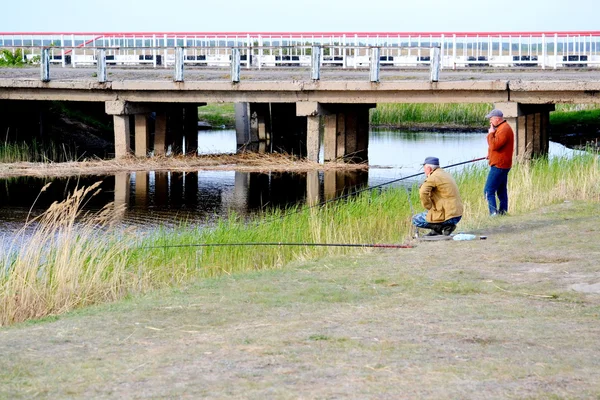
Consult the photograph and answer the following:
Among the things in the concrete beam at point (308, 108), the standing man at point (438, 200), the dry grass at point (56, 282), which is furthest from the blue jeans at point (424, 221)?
the concrete beam at point (308, 108)

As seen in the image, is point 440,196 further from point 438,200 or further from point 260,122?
point 260,122

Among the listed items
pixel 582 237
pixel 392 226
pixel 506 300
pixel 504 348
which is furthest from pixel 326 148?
pixel 504 348

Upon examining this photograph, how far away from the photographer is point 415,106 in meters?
45.7

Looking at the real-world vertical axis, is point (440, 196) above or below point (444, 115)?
above

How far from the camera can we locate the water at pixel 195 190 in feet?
60.0

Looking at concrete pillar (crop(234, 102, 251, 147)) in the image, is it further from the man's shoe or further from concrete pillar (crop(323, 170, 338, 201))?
the man's shoe

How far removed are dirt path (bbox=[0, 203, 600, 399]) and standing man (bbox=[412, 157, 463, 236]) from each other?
144 cm

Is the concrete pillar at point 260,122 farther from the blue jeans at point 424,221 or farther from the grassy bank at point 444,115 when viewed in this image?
the blue jeans at point 424,221

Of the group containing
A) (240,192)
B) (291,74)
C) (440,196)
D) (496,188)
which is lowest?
(240,192)

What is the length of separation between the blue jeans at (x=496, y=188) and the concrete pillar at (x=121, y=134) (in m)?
14.2

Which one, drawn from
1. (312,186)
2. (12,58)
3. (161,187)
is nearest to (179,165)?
(161,187)

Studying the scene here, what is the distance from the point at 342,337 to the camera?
6926mm

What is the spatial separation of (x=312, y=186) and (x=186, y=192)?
2922 millimetres

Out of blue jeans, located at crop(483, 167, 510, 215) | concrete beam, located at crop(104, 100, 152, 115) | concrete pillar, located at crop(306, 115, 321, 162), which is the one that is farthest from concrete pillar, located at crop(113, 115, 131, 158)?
blue jeans, located at crop(483, 167, 510, 215)
